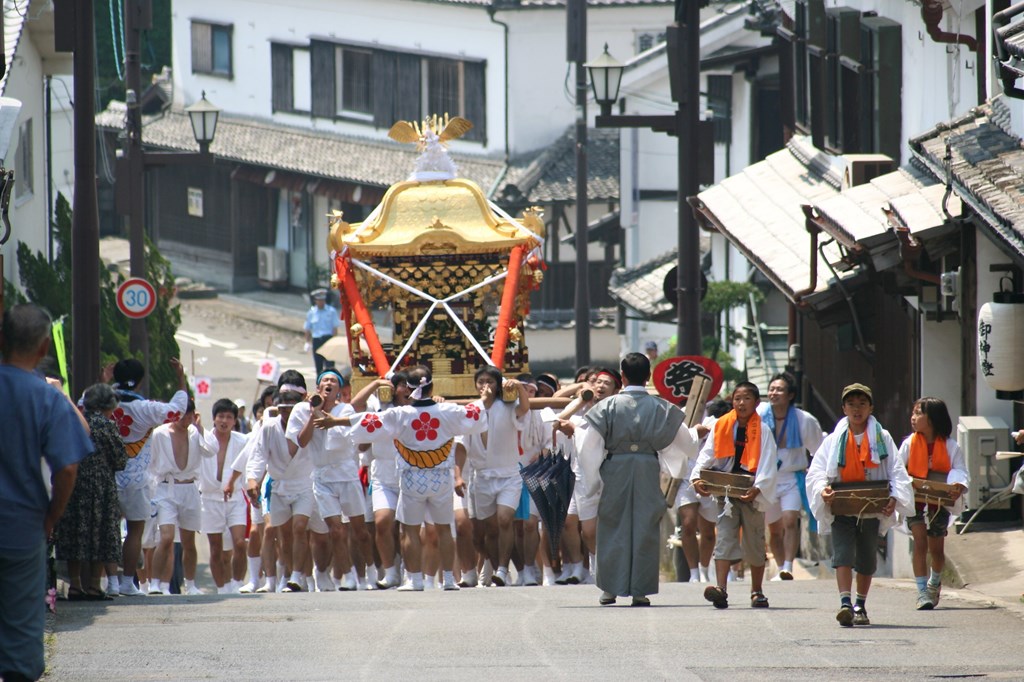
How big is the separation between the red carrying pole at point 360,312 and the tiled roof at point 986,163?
221 inches

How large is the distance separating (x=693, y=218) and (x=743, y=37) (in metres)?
12.0

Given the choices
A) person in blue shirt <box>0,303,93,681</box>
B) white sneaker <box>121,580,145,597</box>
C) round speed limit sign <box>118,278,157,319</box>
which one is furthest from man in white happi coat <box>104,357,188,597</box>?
round speed limit sign <box>118,278,157,319</box>

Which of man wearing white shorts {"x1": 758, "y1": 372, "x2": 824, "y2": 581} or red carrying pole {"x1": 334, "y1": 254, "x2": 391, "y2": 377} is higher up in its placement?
red carrying pole {"x1": 334, "y1": 254, "x2": 391, "y2": 377}

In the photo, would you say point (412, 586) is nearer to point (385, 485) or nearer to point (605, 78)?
point (385, 485)

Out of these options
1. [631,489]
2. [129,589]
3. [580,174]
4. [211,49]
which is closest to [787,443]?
[631,489]

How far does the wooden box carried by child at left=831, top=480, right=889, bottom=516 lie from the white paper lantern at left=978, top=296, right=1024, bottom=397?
2564 millimetres

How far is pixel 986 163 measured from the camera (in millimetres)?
14016

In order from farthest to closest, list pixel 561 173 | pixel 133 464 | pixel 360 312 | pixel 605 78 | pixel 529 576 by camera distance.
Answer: pixel 561 173
pixel 605 78
pixel 360 312
pixel 529 576
pixel 133 464

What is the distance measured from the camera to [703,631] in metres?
10.5

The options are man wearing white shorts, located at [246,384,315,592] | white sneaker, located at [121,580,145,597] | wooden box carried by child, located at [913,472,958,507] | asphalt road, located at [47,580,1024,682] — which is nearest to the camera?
asphalt road, located at [47,580,1024,682]

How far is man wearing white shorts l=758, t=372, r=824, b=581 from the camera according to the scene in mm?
14570

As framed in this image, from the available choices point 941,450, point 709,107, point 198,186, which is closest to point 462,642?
point 941,450

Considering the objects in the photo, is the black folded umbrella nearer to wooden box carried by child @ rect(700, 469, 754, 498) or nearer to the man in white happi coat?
wooden box carried by child @ rect(700, 469, 754, 498)

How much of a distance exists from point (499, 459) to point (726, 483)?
303 centimetres
